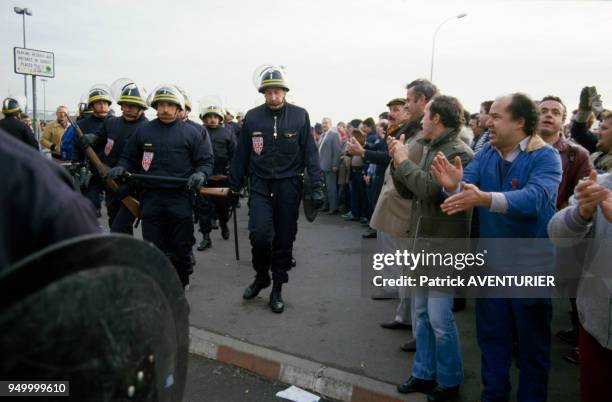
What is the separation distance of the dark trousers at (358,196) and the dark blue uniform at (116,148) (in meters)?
5.57

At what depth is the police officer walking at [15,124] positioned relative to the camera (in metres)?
7.60

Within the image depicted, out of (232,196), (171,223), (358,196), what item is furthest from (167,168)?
(358,196)

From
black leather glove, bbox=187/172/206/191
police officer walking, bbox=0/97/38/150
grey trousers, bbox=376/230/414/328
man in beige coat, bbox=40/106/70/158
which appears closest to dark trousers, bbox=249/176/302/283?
black leather glove, bbox=187/172/206/191

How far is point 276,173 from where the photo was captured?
5.05m

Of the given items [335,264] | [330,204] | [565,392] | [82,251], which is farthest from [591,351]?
[330,204]

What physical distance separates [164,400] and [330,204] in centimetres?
1092

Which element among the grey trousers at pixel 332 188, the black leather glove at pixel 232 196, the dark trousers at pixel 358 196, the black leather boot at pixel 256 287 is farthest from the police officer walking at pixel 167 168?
the grey trousers at pixel 332 188

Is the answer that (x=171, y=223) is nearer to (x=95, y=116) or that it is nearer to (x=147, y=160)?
(x=147, y=160)

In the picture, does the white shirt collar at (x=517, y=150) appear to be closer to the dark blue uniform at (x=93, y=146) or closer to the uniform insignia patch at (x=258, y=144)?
the uniform insignia patch at (x=258, y=144)

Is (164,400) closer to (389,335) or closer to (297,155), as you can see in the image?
(389,335)

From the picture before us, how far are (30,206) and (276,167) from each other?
13.7 ft

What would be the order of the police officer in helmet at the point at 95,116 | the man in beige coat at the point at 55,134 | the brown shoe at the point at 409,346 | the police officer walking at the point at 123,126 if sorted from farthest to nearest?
the man in beige coat at the point at 55,134 → the police officer in helmet at the point at 95,116 → the police officer walking at the point at 123,126 → the brown shoe at the point at 409,346

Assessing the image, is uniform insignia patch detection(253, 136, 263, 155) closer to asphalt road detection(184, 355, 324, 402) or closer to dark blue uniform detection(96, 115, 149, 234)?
dark blue uniform detection(96, 115, 149, 234)

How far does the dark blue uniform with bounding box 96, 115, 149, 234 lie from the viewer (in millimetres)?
5406
